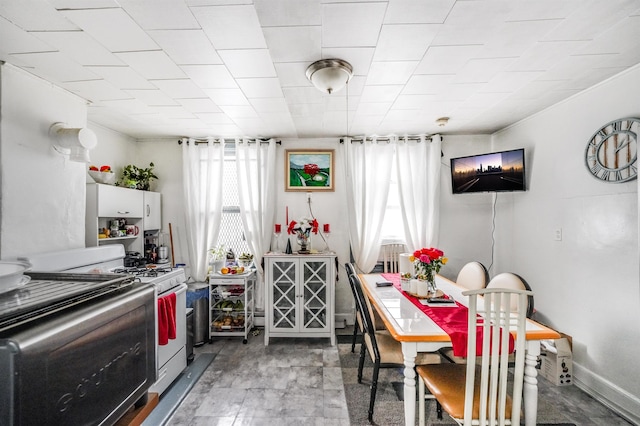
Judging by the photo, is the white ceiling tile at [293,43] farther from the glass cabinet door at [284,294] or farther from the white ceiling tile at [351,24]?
the glass cabinet door at [284,294]

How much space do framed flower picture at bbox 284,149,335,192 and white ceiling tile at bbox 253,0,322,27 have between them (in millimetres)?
2208

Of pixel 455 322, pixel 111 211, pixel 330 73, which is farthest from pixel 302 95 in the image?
pixel 111 211

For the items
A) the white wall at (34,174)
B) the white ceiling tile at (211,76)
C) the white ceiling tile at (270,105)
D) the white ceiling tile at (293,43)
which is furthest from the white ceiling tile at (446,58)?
the white wall at (34,174)

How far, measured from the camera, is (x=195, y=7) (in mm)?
1408

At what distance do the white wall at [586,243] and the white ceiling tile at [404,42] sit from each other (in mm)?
1635

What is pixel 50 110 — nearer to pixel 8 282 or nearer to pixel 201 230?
pixel 201 230

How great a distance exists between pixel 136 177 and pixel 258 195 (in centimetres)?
144

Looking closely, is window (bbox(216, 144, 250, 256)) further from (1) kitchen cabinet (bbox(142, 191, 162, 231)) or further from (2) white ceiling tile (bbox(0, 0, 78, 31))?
(2) white ceiling tile (bbox(0, 0, 78, 31))

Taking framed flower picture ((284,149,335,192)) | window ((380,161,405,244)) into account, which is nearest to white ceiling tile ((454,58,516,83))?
window ((380,161,405,244))

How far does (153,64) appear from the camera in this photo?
1933 mm

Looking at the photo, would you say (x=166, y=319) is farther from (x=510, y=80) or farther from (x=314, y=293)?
(x=510, y=80)

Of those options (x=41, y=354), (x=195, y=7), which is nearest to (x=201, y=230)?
(x=195, y=7)

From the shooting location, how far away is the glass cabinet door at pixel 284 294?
3266mm

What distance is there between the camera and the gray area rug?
2010mm
